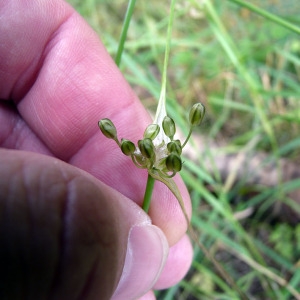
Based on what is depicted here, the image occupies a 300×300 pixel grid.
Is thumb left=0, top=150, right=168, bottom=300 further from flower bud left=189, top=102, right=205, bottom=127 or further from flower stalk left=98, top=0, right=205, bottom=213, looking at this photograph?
flower bud left=189, top=102, right=205, bottom=127

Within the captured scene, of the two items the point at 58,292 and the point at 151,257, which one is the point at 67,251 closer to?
the point at 58,292

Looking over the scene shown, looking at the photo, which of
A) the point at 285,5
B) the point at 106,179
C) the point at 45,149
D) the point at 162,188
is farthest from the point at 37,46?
the point at 285,5

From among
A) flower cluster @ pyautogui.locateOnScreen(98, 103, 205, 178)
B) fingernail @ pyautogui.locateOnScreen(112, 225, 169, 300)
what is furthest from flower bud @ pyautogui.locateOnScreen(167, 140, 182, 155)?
fingernail @ pyautogui.locateOnScreen(112, 225, 169, 300)

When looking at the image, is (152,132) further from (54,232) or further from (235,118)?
(235,118)

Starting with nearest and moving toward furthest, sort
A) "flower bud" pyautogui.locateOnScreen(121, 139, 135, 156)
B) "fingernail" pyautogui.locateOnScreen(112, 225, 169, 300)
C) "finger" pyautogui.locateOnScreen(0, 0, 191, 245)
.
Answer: "flower bud" pyautogui.locateOnScreen(121, 139, 135, 156) → "fingernail" pyautogui.locateOnScreen(112, 225, 169, 300) → "finger" pyautogui.locateOnScreen(0, 0, 191, 245)

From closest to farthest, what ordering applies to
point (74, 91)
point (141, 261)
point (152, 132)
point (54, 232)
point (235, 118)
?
point (54, 232) < point (152, 132) < point (141, 261) < point (74, 91) < point (235, 118)

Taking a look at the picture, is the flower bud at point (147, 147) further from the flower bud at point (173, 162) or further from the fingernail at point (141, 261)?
the fingernail at point (141, 261)

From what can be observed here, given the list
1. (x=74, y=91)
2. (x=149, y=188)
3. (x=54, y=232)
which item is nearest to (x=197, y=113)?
(x=149, y=188)
